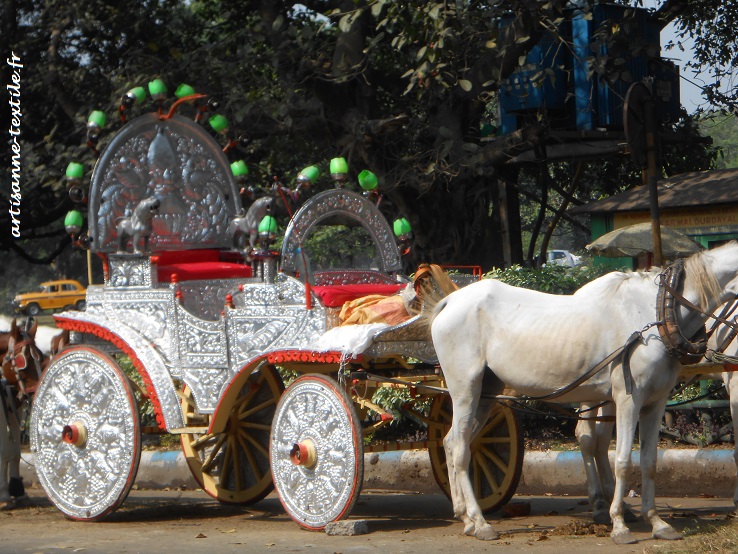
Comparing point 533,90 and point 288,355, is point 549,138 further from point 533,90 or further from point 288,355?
point 288,355

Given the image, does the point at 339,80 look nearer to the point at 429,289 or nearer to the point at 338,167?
the point at 338,167

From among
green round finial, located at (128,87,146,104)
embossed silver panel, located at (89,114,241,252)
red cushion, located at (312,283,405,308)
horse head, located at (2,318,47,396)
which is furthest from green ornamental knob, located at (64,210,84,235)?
red cushion, located at (312,283,405,308)

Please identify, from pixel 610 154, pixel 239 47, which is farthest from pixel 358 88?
pixel 610 154

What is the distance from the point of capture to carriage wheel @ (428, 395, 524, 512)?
7.59 m

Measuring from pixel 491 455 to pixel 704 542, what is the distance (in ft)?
7.04

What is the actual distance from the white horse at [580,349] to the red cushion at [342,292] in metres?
0.63

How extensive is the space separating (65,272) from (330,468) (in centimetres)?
4560

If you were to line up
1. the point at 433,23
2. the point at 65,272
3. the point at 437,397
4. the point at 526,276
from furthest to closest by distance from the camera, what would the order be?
the point at 65,272 → the point at 526,276 → the point at 433,23 → the point at 437,397

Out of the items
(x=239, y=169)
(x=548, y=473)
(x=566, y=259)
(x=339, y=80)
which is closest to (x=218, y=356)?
(x=239, y=169)

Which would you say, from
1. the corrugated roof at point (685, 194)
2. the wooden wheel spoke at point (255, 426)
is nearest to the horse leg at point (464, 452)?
the wooden wheel spoke at point (255, 426)

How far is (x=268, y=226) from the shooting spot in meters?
7.46

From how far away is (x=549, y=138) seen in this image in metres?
12.3

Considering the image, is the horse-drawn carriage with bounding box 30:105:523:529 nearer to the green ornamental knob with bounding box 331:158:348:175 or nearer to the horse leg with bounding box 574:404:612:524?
the green ornamental knob with bounding box 331:158:348:175

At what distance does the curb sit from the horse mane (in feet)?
8.24
